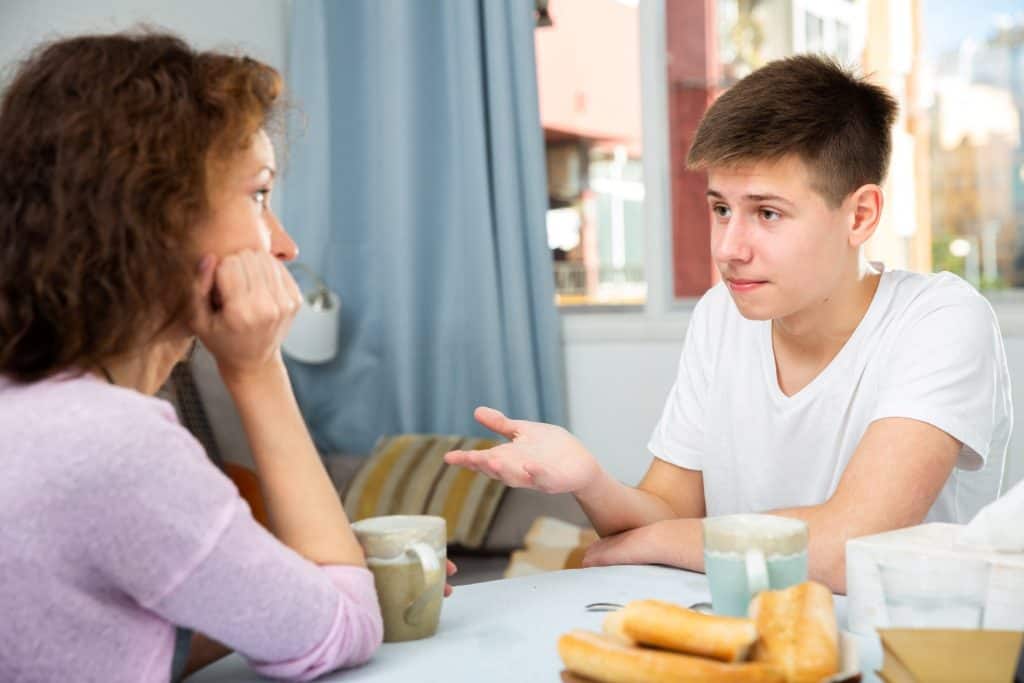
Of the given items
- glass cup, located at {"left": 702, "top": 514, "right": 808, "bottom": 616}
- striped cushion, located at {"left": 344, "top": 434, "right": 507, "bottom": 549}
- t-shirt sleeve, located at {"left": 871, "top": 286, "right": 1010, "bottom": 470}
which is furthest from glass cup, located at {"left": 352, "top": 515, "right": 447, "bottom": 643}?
striped cushion, located at {"left": 344, "top": 434, "right": 507, "bottom": 549}

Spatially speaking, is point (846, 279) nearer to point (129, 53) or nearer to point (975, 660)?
point (975, 660)

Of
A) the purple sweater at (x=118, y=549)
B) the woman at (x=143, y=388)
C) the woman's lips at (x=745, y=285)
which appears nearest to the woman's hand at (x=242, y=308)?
the woman at (x=143, y=388)

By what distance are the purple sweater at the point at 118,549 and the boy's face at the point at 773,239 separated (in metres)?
0.86

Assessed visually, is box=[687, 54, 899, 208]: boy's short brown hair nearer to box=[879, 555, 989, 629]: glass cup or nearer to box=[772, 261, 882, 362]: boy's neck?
box=[772, 261, 882, 362]: boy's neck

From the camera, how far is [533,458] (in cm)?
127

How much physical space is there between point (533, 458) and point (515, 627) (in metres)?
0.27

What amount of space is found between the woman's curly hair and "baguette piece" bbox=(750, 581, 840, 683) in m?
0.49

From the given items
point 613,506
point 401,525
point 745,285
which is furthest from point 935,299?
point 401,525

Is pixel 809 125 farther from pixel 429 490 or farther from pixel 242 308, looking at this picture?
pixel 429 490

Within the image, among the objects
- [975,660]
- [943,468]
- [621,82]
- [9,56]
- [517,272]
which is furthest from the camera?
[621,82]

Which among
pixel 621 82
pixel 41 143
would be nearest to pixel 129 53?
pixel 41 143

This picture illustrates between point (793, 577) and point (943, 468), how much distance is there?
517mm

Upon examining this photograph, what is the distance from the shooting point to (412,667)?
94cm

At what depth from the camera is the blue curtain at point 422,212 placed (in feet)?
10.9
